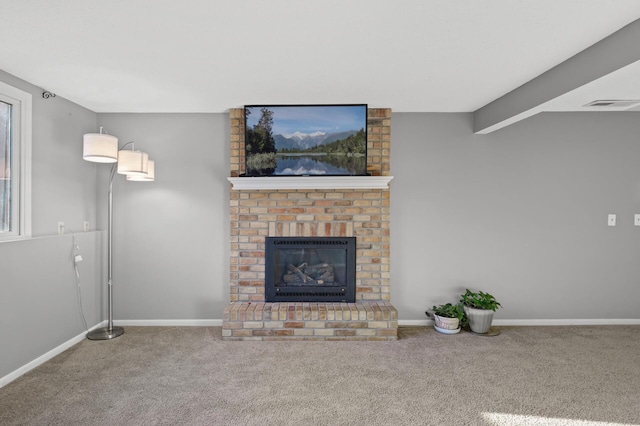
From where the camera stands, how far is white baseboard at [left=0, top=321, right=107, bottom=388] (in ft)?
8.52

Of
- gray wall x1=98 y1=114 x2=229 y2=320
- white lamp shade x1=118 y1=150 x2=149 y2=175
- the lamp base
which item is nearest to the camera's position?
white lamp shade x1=118 y1=150 x2=149 y2=175

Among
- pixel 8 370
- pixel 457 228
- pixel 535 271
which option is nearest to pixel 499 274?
pixel 535 271

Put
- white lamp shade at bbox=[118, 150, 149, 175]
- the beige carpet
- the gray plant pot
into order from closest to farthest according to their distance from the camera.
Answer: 1. the beige carpet
2. white lamp shade at bbox=[118, 150, 149, 175]
3. the gray plant pot

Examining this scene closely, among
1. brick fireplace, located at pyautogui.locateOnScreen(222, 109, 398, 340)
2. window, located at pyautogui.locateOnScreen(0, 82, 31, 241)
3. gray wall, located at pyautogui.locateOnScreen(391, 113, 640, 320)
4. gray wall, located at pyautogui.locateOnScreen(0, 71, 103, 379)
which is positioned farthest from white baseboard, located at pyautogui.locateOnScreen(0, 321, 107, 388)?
gray wall, located at pyautogui.locateOnScreen(391, 113, 640, 320)

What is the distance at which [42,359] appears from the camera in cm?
292

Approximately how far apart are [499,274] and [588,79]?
219 centimetres

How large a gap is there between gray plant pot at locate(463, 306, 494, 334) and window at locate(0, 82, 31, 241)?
3.94 meters

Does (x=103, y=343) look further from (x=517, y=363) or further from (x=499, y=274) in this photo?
(x=499, y=274)

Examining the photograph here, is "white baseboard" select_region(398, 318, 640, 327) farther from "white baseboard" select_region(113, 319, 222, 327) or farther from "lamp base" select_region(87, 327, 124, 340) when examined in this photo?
"lamp base" select_region(87, 327, 124, 340)

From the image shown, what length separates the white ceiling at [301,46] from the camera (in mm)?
1850

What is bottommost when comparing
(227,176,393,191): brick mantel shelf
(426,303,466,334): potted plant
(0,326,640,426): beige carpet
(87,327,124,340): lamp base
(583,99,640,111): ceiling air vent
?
(0,326,640,426): beige carpet

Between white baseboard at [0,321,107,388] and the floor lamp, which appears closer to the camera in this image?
white baseboard at [0,321,107,388]

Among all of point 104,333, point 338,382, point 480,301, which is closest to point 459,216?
point 480,301

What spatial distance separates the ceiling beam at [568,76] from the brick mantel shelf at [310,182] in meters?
1.14
